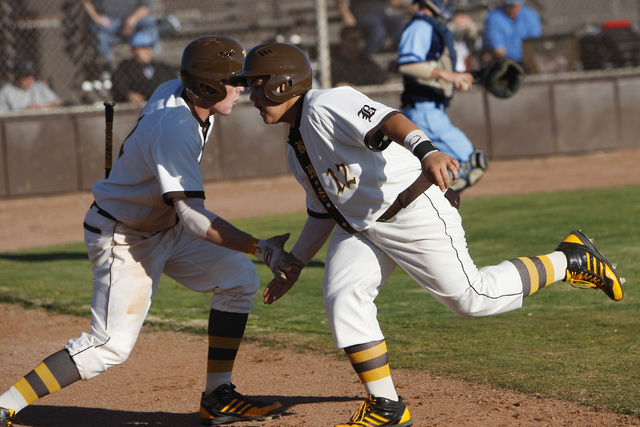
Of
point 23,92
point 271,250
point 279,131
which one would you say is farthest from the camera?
point 279,131

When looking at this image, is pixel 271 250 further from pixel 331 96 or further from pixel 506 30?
pixel 506 30

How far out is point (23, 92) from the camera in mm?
12672

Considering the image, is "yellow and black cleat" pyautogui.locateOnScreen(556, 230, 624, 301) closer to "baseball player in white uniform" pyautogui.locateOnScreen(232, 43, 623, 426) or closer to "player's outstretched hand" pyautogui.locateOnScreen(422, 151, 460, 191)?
"baseball player in white uniform" pyautogui.locateOnScreen(232, 43, 623, 426)

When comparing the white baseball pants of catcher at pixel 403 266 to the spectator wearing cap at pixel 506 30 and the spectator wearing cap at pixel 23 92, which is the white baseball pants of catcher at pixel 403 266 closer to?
the spectator wearing cap at pixel 23 92

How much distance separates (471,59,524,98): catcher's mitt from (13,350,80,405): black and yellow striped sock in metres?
4.94

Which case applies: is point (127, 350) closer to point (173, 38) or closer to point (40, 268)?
point (40, 268)

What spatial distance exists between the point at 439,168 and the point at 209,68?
3.91 ft

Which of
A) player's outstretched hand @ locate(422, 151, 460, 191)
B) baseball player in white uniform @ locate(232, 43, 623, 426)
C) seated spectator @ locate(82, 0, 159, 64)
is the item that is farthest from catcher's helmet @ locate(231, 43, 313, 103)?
seated spectator @ locate(82, 0, 159, 64)

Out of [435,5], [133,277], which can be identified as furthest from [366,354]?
[435,5]

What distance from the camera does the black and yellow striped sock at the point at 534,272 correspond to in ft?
12.8

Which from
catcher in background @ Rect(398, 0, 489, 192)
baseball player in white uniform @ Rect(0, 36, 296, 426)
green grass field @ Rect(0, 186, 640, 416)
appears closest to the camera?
baseball player in white uniform @ Rect(0, 36, 296, 426)

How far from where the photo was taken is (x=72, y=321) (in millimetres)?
6156

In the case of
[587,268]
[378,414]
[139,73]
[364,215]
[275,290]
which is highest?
[139,73]

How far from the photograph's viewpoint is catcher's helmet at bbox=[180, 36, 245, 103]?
376cm
